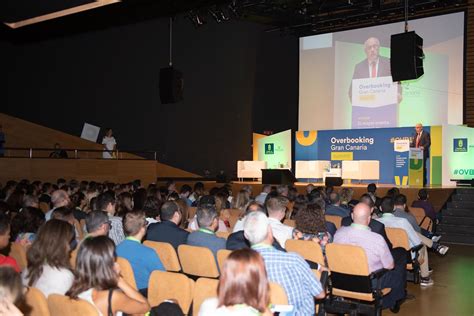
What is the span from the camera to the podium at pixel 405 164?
43.7 ft

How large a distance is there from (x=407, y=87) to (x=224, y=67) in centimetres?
570

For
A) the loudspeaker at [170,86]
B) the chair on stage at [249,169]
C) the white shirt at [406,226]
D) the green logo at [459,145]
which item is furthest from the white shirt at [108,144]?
the white shirt at [406,226]

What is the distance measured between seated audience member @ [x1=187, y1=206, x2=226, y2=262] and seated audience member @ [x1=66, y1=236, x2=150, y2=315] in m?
1.72

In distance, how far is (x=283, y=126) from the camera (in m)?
18.4

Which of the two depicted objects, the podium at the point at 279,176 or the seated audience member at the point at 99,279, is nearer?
the seated audience member at the point at 99,279

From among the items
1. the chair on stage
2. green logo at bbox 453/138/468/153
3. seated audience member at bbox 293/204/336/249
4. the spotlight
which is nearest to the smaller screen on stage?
green logo at bbox 453/138/468/153

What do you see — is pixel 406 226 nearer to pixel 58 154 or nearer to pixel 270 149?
pixel 58 154

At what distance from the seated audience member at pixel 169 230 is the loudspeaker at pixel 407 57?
5.98 m

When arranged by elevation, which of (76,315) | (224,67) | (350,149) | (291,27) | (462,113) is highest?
(291,27)

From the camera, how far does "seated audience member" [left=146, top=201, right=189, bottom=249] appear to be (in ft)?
16.0

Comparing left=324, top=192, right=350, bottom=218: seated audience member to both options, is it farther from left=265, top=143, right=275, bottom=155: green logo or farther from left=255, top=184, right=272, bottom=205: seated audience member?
left=265, top=143, right=275, bottom=155: green logo

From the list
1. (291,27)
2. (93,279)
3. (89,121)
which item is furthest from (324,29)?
(93,279)

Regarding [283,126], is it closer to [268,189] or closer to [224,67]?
[224,67]

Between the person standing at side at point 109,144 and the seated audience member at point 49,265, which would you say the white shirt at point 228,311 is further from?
the person standing at side at point 109,144
